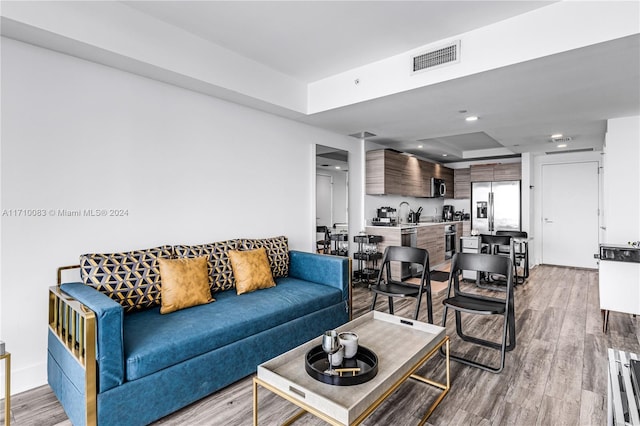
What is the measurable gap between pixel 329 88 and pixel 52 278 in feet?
10.6

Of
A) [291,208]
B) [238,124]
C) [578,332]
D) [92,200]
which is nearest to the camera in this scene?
[92,200]

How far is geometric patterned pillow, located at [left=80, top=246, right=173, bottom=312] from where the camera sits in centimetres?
239

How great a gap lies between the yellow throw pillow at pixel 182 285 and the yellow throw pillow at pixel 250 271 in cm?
36

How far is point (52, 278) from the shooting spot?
2496 millimetres

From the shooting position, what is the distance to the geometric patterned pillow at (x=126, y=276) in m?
2.39

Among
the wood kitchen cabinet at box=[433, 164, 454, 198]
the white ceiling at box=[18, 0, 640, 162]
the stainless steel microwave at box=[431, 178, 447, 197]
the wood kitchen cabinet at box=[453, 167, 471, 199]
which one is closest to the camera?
the white ceiling at box=[18, 0, 640, 162]

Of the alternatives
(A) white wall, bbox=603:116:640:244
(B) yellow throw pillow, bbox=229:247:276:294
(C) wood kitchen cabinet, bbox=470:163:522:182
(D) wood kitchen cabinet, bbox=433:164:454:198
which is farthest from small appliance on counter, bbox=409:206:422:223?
(B) yellow throw pillow, bbox=229:247:276:294

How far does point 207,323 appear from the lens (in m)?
2.34

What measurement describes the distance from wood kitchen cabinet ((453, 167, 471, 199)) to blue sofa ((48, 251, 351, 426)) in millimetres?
6849

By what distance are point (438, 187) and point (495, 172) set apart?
128 cm

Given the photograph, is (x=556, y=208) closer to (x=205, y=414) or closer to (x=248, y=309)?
(x=248, y=309)

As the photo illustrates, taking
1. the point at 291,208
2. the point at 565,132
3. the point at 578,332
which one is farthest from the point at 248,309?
the point at 565,132

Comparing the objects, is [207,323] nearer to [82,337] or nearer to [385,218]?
[82,337]

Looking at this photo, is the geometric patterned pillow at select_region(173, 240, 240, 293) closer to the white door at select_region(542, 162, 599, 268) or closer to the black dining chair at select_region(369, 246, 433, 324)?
the black dining chair at select_region(369, 246, 433, 324)
